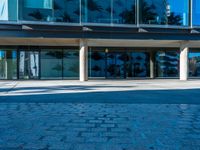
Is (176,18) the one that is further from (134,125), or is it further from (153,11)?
(134,125)

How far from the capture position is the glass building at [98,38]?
22312 mm

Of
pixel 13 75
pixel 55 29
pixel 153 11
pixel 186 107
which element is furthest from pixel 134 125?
pixel 13 75

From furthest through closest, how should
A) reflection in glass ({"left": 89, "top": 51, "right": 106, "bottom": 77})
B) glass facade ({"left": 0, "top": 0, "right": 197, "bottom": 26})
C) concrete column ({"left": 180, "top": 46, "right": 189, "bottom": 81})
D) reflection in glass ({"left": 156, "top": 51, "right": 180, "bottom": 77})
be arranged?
reflection in glass ({"left": 156, "top": 51, "right": 180, "bottom": 77}) < reflection in glass ({"left": 89, "top": 51, "right": 106, "bottom": 77}) < concrete column ({"left": 180, "top": 46, "right": 189, "bottom": 81}) < glass facade ({"left": 0, "top": 0, "right": 197, "bottom": 26})

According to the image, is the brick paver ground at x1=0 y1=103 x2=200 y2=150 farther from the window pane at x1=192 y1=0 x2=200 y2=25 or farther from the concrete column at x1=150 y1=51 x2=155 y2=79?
the concrete column at x1=150 y1=51 x2=155 y2=79

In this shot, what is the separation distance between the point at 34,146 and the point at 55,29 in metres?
17.3

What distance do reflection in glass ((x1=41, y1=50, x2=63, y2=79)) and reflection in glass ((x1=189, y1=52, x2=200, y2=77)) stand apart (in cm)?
1117

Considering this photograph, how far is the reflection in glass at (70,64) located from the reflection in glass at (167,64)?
7096 mm

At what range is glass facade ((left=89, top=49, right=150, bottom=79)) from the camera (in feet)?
92.6

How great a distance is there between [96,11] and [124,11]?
1962mm

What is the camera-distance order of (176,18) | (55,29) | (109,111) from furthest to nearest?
(176,18), (55,29), (109,111)

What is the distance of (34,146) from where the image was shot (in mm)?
5727

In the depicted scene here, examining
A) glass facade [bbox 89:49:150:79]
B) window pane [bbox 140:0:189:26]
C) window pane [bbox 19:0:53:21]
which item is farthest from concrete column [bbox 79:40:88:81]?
window pane [bbox 140:0:189:26]

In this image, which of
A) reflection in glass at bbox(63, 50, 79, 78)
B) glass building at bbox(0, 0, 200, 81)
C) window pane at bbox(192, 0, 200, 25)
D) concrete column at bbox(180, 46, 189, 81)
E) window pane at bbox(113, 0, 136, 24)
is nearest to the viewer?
glass building at bbox(0, 0, 200, 81)

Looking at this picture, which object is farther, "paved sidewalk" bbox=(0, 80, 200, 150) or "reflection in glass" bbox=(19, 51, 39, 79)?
"reflection in glass" bbox=(19, 51, 39, 79)
